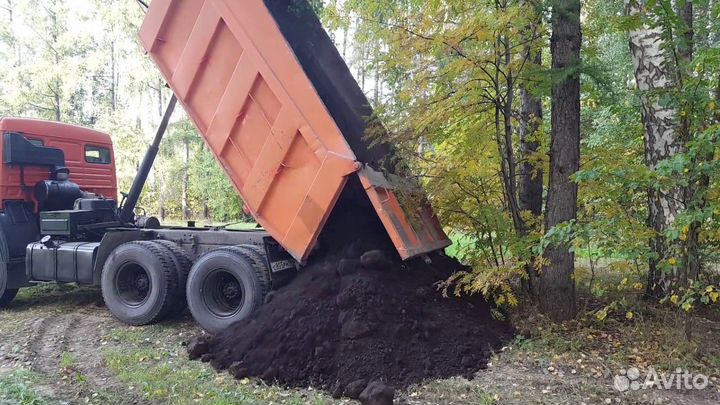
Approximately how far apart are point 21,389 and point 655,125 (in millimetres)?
6651

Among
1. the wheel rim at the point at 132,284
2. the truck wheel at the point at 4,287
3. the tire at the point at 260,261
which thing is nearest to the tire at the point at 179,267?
the wheel rim at the point at 132,284

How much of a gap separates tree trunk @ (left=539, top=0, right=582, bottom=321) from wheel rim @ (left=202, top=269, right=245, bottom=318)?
3400 mm

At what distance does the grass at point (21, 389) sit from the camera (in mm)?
3760

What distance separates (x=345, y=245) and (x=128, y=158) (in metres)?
20.8

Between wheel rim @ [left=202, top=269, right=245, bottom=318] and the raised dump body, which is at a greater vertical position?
the raised dump body

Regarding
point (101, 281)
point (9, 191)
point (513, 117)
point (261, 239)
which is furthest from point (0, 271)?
point (513, 117)

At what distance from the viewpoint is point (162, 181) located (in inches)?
1071

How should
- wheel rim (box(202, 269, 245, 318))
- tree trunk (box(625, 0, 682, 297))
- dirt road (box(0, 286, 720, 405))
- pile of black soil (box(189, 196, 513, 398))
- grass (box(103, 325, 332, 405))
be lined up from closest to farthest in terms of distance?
dirt road (box(0, 286, 720, 405))
grass (box(103, 325, 332, 405))
pile of black soil (box(189, 196, 513, 398))
tree trunk (box(625, 0, 682, 297))
wheel rim (box(202, 269, 245, 318))

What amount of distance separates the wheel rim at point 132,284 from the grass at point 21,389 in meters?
1.90

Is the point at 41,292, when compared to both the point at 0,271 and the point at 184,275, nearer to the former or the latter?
the point at 0,271

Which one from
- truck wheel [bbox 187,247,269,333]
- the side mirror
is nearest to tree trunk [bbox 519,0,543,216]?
truck wheel [bbox 187,247,269,333]

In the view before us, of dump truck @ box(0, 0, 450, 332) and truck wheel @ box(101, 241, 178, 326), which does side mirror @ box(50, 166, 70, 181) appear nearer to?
dump truck @ box(0, 0, 450, 332)

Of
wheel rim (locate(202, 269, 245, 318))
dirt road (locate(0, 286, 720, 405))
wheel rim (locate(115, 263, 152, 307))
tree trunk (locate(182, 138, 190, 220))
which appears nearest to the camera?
dirt road (locate(0, 286, 720, 405))
